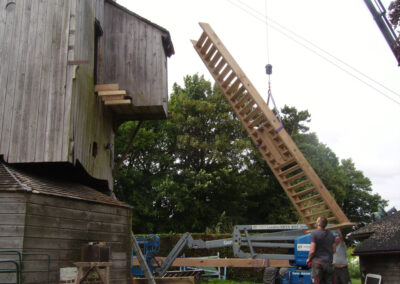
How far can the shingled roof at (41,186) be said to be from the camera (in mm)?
7422

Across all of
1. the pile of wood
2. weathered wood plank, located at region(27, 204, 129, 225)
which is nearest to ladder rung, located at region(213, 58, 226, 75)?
the pile of wood

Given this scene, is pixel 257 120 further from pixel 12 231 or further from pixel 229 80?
pixel 12 231

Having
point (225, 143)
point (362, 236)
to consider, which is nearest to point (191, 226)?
point (225, 143)

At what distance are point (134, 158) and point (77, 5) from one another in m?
19.0

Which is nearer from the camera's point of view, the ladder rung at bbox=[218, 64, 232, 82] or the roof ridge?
the roof ridge

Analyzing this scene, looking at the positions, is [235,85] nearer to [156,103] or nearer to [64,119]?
[156,103]

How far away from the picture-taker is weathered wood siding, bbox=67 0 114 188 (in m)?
8.78

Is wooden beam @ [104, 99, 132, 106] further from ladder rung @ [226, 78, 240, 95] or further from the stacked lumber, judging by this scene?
ladder rung @ [226, 78, 240, 95]

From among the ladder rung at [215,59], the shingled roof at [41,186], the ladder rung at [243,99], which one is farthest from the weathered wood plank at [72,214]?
the ladder rung at [215,59]

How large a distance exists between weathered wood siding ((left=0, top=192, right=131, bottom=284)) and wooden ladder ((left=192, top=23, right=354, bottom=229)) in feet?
14.4

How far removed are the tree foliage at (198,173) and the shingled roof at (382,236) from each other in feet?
45.3

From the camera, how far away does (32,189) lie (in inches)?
291

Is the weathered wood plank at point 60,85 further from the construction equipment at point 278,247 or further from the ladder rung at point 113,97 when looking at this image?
the construction equipment at point 278,247

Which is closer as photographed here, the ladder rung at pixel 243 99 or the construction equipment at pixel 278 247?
the construction equipment at pixel 278 247
